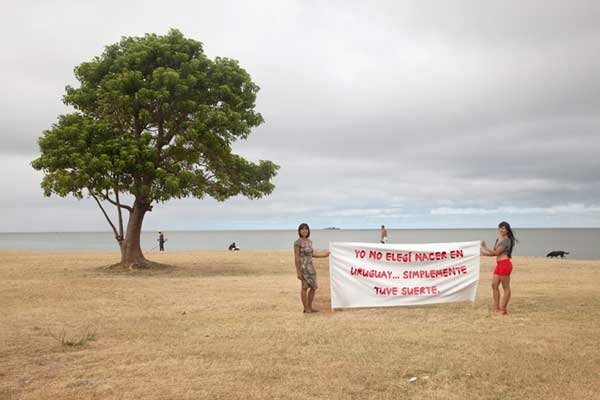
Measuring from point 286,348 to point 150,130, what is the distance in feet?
57.6

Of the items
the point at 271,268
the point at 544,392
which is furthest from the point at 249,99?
the point at 544,392

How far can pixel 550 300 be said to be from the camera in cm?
1280

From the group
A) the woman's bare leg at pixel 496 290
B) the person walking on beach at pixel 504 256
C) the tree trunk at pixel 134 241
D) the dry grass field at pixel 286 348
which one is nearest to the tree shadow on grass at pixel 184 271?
the tree trunk at pixel 134 241

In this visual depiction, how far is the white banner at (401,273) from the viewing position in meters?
11.7

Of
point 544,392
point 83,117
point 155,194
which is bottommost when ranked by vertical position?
point 544,392

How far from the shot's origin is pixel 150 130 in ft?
76.4

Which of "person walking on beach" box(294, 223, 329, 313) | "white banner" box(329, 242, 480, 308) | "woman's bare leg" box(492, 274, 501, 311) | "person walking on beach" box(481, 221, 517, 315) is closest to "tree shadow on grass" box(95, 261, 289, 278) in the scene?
"white banner" box(329, 242, 480, 308)

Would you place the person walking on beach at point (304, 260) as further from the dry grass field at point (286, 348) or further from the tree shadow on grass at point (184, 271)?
the tree shadow on grass at point (184, 271)

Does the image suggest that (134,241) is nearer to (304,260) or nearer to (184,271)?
(184,271)

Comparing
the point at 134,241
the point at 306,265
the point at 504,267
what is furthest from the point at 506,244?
the point at 134,241

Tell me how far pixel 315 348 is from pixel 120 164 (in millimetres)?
14257

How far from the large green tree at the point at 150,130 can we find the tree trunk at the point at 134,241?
0.15 feet

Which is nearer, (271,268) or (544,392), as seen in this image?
(544,392)

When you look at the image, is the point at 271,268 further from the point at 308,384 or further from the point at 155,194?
the point at 308,384
